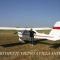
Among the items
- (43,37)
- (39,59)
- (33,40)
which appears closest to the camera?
(39,59)

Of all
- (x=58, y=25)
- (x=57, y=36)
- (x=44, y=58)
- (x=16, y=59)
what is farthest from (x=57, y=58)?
(x=58, y=25)

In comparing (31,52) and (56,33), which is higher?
(56,33)

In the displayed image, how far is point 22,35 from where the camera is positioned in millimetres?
16094

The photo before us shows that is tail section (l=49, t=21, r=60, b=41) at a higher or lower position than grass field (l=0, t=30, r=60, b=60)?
higher

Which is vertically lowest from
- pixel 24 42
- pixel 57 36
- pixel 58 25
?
pixel 24 42

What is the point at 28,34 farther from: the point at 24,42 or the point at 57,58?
the point at 57,58

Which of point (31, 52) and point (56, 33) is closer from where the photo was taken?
point (31, 52)

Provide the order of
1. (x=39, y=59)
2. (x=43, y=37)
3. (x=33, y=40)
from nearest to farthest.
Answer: (x=39, y=59)
(x=43, y=37)
(x=33, y=40)

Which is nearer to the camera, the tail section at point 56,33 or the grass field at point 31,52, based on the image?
the grass field at point 31,52

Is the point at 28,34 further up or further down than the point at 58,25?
further down

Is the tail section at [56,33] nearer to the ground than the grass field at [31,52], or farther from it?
farther from it

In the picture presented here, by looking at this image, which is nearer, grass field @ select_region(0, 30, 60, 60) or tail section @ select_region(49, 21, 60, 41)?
grass field @ select_region(0, 30, 60, 60)

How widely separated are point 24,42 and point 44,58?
7346mm

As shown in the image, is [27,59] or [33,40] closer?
[27,59]
